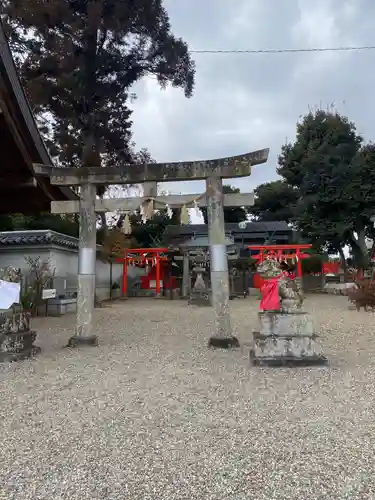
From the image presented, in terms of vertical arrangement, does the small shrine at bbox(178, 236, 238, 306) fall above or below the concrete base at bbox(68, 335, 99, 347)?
above

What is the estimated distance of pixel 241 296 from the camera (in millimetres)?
20609

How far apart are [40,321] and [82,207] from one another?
4581 mm

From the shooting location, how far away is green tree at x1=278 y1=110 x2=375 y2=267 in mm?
21078

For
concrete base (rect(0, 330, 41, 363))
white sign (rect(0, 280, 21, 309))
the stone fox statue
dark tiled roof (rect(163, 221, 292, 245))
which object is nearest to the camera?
the stone fox statue

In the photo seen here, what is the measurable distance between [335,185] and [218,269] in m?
16.9

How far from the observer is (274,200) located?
31016 millimetres

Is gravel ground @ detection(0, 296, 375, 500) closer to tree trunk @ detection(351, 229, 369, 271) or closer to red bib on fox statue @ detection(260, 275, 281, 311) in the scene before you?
red bib on fox statue @ detection(260, 275, 281, 311)

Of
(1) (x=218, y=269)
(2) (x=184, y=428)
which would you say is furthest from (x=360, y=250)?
(2) (x=184, y=428)

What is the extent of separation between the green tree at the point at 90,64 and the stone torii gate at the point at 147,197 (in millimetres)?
9942

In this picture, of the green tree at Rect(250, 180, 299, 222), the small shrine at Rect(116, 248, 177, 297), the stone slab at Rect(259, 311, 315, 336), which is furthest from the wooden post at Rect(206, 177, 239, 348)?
the green tree at Rect(250, 180, 299, 222)

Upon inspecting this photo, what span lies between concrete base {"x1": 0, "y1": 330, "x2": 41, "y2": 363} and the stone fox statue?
3.44 meters

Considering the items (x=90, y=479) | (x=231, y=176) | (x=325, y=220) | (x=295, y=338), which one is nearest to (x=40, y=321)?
(x=231, y=176)

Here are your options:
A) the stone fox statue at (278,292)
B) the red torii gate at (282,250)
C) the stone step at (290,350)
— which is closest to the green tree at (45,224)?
the red torii gate at (282,250)

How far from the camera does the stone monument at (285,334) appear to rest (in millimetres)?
5434
